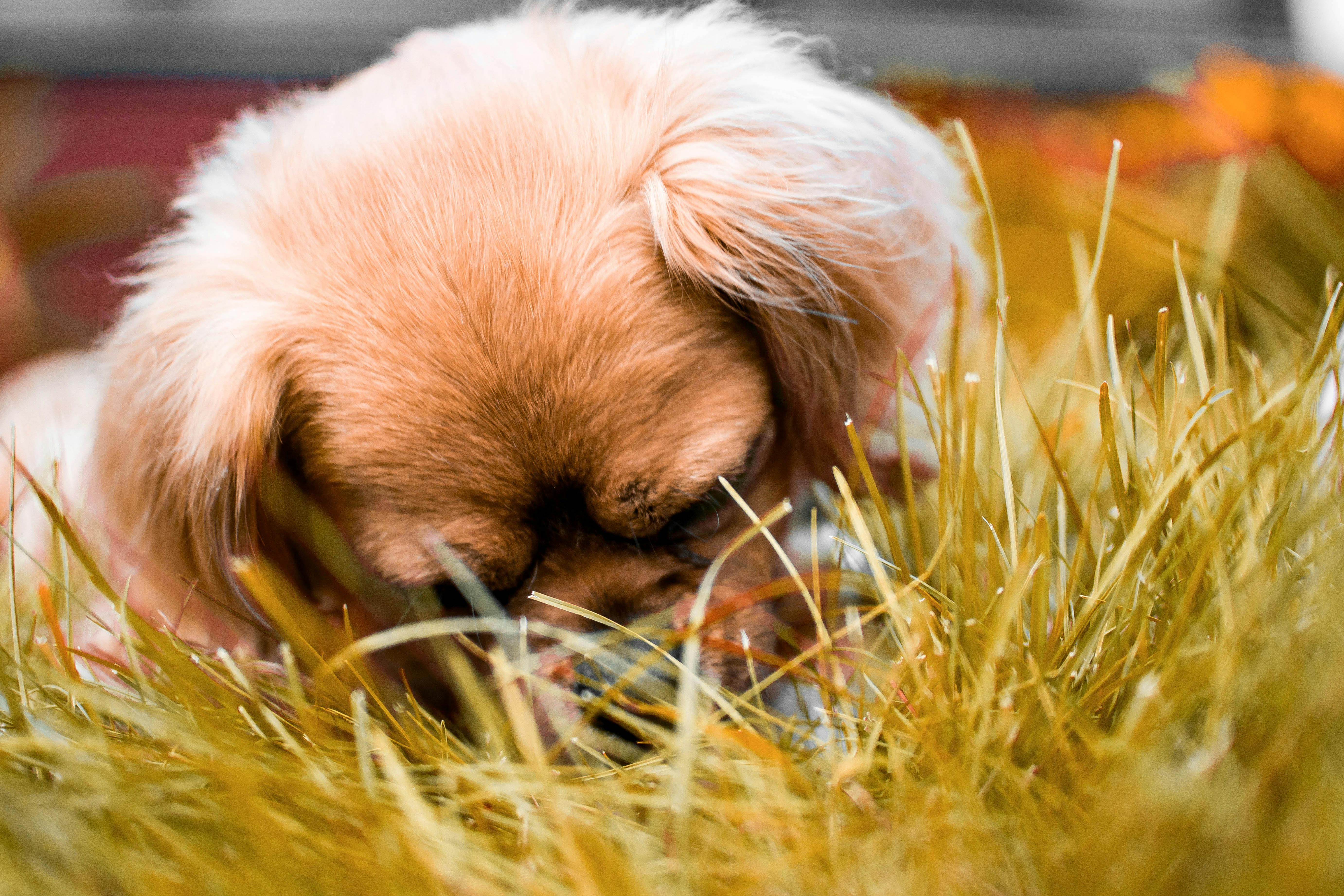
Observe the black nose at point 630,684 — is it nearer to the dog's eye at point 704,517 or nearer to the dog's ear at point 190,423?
the dog's eye at point 704,517

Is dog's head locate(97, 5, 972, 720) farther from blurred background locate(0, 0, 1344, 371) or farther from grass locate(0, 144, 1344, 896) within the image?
blurred background locate(0, 0, 1344, 371)

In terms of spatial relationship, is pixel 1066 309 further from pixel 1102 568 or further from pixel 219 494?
pixel 219 494

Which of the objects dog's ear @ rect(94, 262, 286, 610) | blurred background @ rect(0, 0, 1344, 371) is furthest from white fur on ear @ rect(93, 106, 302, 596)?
blurred background @ rect(0, 0, 1344, 371)

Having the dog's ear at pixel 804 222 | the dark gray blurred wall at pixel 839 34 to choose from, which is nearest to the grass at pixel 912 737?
the dog's ear at pixel 804 222

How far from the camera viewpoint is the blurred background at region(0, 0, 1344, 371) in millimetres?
2992

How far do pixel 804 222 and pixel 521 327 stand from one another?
615mm

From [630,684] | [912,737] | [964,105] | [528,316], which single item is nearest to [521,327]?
[528,316]

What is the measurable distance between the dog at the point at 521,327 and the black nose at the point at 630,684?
0.13 m

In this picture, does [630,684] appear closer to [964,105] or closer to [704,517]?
→ [704,517]

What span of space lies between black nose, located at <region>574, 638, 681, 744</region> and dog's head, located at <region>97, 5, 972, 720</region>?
0.14 metres

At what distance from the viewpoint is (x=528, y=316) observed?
4.90ft

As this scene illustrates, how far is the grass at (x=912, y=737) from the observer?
92 centimetres

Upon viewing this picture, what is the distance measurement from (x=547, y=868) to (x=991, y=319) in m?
2.06

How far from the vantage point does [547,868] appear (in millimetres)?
999
